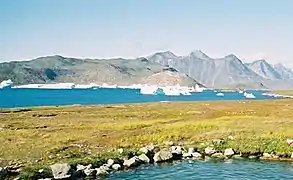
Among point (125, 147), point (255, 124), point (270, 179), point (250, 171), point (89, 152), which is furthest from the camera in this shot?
point (255, 124)

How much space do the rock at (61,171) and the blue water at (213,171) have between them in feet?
12.4

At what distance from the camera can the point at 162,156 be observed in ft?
162

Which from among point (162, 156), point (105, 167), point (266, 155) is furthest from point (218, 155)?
point (105, 167)

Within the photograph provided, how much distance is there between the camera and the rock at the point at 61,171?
3997 centimetres

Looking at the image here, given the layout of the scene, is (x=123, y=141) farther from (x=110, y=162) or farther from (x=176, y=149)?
(x=110, y=162)

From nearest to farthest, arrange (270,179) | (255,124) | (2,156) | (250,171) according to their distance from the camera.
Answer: (270,179) < (250,171) < (2,156) < (255,124)

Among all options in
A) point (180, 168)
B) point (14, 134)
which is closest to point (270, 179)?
point (180, 168)

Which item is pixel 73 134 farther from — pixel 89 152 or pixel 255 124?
pixel 255 124

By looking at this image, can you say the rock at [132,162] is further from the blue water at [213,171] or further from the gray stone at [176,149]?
the gray stone at [176,149]

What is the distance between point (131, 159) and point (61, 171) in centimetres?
869

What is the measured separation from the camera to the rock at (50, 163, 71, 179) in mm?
39972

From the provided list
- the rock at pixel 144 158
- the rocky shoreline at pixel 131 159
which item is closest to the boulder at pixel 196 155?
the rocky shoreline at pixel 131 159

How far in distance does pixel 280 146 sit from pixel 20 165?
90.8 feet

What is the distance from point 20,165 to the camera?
4322 cm
